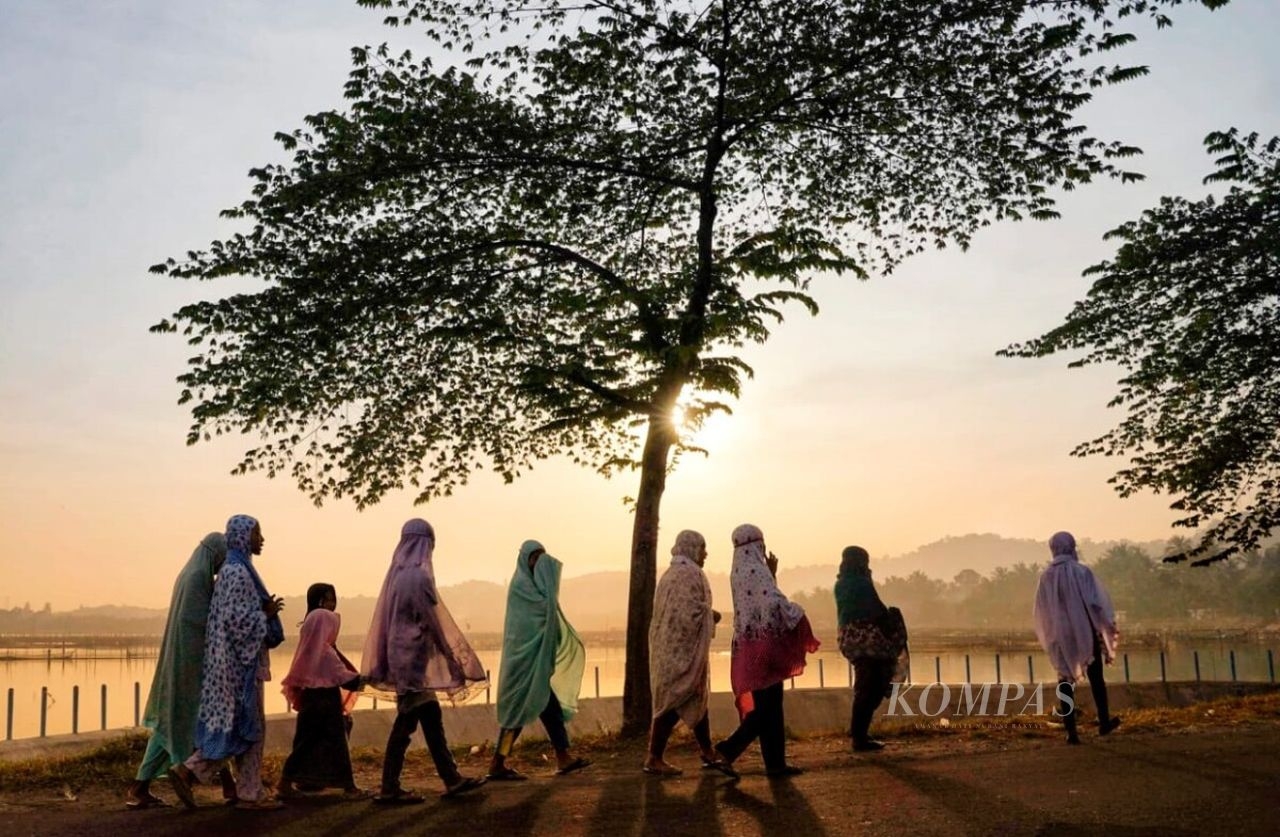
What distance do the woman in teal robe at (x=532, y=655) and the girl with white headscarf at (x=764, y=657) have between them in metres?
1.52

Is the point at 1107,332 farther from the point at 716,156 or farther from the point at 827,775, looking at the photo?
the point at 827,775

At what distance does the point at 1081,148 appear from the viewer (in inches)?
579

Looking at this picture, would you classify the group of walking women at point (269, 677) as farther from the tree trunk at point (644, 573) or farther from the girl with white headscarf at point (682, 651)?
the tree trunk at point (644, 573)

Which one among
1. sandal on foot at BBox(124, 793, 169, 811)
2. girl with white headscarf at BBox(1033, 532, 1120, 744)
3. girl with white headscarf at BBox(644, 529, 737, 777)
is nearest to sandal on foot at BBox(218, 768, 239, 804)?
sandal on foot at BBox(124, 793, 169, 811)

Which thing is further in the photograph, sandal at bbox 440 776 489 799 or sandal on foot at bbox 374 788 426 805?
sandal at bbox 440 776 489 799

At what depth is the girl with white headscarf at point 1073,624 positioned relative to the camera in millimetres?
12219

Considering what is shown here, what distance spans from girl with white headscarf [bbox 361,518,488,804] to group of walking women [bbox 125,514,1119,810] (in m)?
0.01

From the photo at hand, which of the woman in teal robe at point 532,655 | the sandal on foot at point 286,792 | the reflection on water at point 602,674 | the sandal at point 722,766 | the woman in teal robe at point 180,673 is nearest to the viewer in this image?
the woman in teal robe at point 180,673

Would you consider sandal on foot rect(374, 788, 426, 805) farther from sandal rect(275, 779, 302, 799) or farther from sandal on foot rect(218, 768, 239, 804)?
sandal on foot rect(218, 768, 239, 804)

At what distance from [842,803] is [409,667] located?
11.4 ft

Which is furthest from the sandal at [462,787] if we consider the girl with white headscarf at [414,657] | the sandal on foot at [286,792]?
the sandal on foot at [286,792]

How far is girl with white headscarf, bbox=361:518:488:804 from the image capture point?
9352 millimetres

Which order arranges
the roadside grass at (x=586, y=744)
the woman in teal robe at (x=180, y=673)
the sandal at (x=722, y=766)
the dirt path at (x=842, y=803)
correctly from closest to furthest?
1. the dirt path at (x=842, y=803)
2. the woman in teal robe at (x=180, y=673)
3. the sandal at (x=722, y=766)
4. the roadside grass at (x=586, y=744)

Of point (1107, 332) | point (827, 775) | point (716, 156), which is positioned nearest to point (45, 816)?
point (827, 775)
